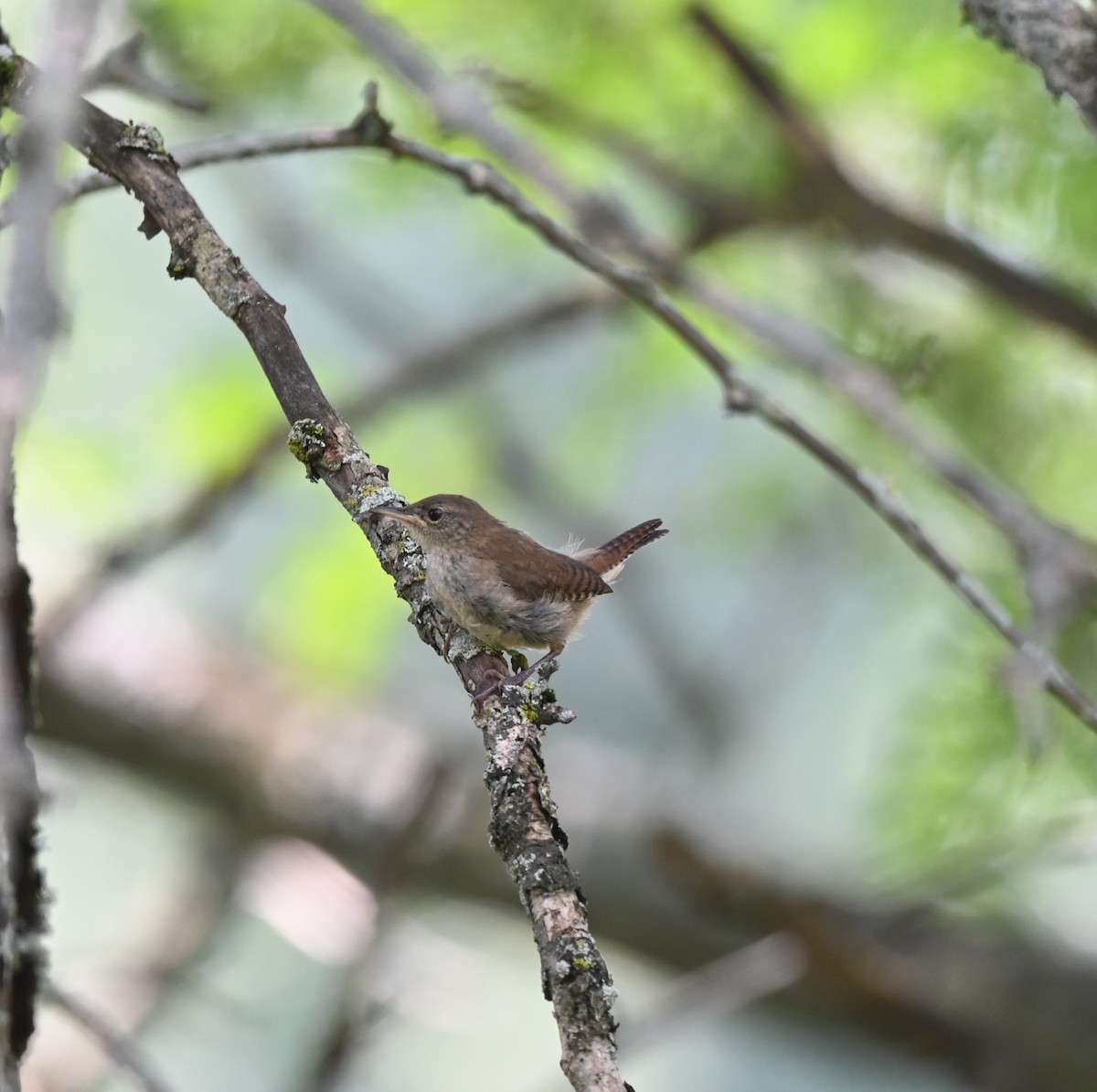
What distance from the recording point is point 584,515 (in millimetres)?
5637

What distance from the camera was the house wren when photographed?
8.69 feet

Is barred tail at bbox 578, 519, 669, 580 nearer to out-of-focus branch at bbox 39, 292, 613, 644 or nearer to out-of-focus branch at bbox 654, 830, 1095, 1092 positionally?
out-of-focus branch at bbox 39, 292, 613, 644

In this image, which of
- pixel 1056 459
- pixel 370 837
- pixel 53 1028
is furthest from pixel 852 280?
pixel 53 1028

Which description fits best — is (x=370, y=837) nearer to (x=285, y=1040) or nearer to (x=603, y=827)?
(x=603, y=827)

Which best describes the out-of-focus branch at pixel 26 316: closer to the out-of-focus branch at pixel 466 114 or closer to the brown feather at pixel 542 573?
the out-of-focus branch at pixel 466 114

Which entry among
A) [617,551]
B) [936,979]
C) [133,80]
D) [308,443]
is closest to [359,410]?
[617,551]

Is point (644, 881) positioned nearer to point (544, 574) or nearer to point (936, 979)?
point (936, 979)

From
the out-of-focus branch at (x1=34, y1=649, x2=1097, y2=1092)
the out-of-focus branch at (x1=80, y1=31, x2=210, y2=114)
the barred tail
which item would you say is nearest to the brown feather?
the barred tail

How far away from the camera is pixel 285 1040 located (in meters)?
6.38

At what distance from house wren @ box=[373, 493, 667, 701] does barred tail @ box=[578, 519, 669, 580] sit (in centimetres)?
41

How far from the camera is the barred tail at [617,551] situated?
357cm

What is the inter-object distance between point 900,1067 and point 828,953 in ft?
4.36

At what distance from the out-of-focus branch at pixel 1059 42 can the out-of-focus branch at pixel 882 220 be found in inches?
52.1

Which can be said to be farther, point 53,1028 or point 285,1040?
point 285,1040
